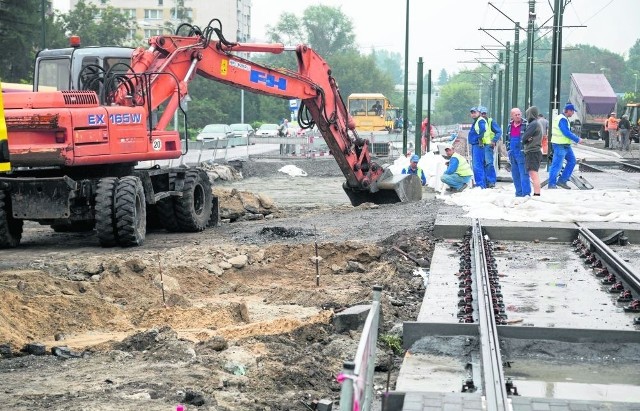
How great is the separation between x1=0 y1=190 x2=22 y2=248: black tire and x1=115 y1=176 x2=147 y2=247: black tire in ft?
5.37

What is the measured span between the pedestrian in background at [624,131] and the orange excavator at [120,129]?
3717 centimetres

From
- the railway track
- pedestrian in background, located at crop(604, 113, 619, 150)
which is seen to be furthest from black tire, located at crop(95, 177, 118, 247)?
pedestrian in background, located at crop(604, 113, 619, 150)

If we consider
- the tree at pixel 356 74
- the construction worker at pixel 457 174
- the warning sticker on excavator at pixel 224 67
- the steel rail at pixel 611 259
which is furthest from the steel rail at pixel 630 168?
the tree at pixel 356 74

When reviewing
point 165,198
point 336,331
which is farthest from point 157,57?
point 336,331

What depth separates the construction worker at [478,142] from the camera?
23.9 metres

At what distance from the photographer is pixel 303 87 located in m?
21.2

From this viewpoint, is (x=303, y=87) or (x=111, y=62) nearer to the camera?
(x=111, y=62)

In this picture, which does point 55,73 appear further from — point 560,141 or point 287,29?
point 287,29

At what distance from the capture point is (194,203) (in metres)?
19.5

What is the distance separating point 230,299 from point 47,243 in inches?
249

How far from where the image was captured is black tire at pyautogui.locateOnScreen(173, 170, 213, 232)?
1892 centimetres

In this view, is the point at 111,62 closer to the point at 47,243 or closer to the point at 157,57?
the point at 157,57

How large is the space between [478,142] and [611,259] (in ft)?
35.3

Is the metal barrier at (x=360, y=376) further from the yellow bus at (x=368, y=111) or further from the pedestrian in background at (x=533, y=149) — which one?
the yellow bus at (x=368, y=111)
